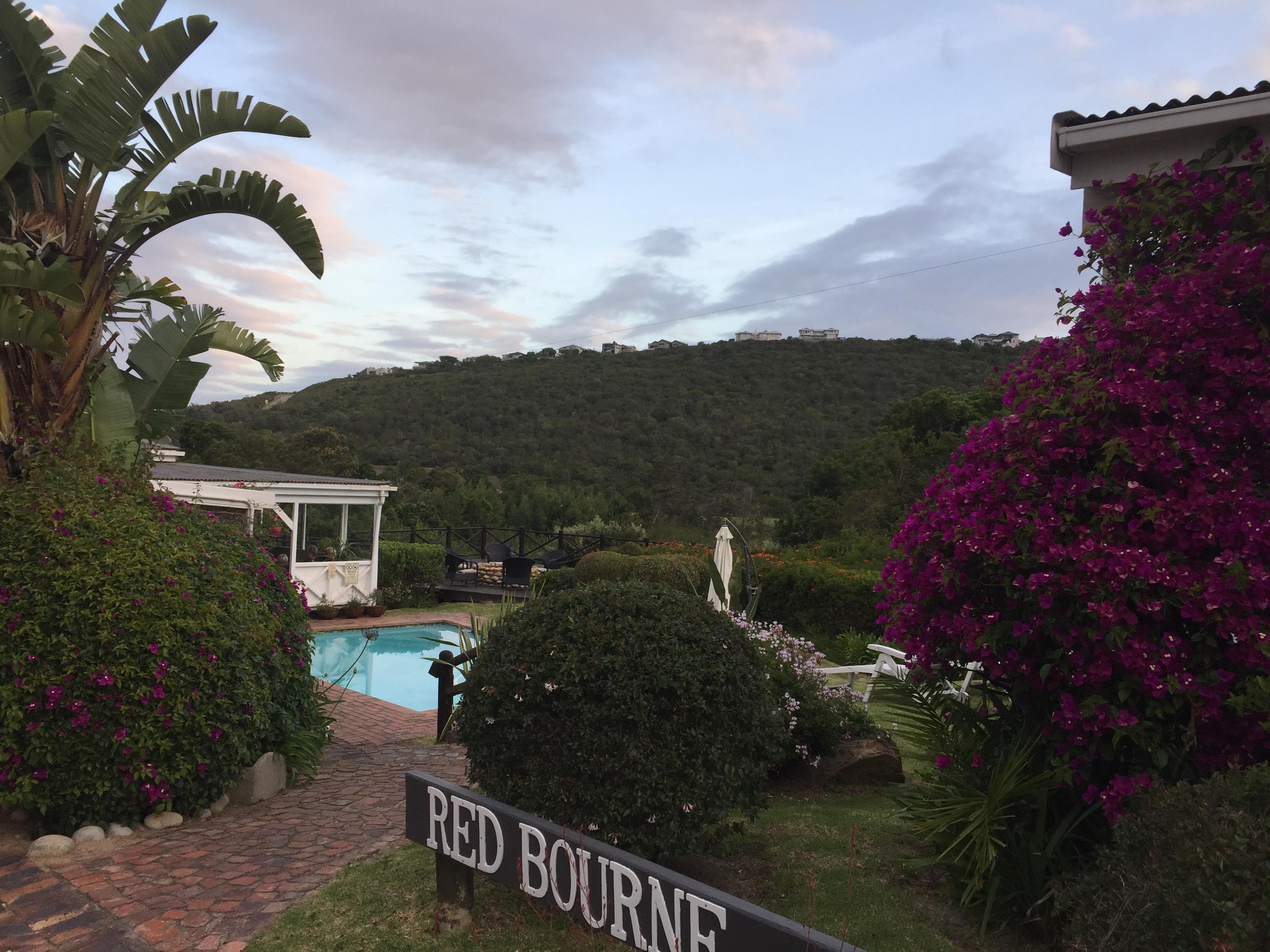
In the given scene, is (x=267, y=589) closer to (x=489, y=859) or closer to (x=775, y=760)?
(x=489, y=859)

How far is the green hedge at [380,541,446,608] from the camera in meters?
16.7

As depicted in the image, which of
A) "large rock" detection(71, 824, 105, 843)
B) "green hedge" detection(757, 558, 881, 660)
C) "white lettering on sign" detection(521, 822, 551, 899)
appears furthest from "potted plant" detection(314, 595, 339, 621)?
"white lettering on sign" detection(521, 822, 551, 899)

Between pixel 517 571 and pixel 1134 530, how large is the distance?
50.1 ft

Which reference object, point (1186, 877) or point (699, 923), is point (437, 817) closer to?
point (699, 923)

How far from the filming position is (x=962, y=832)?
3.45 meters

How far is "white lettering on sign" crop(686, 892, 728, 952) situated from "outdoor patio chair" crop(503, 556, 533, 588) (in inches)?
596

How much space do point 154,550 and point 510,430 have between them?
1326 inches

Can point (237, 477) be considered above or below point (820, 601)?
above

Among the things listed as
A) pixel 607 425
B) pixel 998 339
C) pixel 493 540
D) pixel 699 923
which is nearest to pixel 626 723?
pixel 699 923

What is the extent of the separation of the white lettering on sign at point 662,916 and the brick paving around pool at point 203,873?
1916mm

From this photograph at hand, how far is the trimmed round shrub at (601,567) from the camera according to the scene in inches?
546

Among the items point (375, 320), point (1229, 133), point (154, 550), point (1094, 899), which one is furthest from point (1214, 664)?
point (375, 320)

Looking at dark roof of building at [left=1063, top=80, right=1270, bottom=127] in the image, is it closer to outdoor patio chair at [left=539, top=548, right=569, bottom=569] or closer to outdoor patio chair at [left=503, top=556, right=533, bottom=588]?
outdoor patio chair at [left=539, top=548, right=569, bottom=569]

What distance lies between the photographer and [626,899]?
2.75 meters
